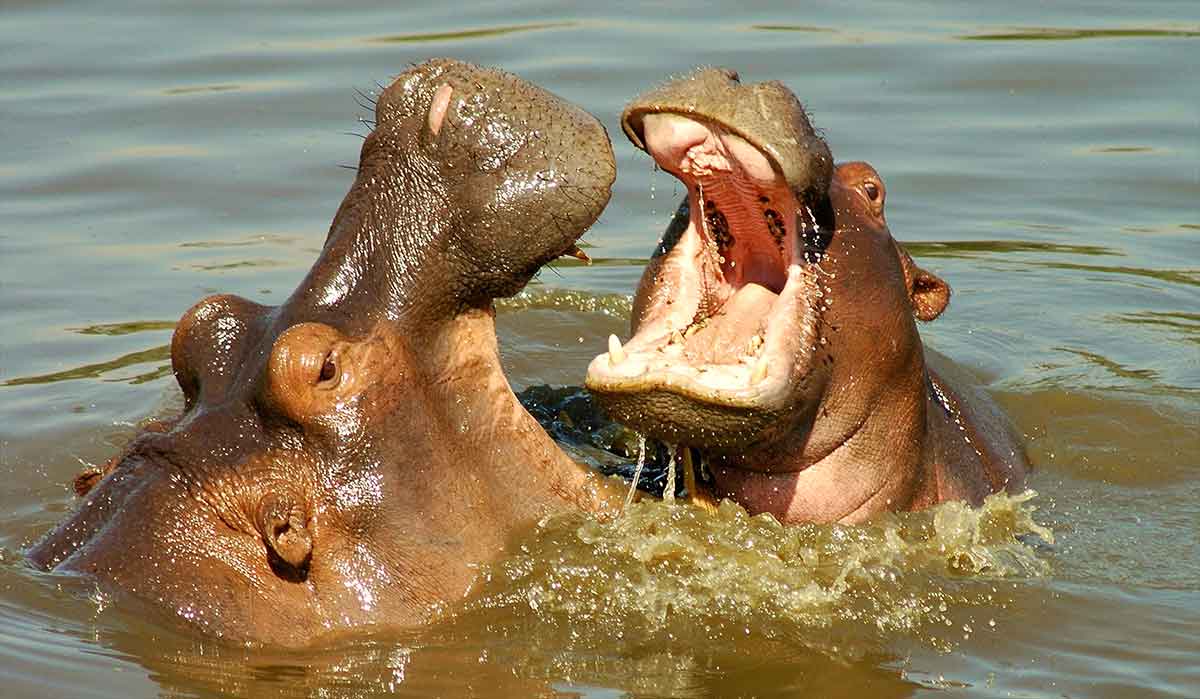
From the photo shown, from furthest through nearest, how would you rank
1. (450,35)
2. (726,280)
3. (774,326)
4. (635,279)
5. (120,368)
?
(450,35) < (635,279) < (120,368) < (726,280) < (774,326)

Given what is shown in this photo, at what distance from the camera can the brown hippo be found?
5914 mm

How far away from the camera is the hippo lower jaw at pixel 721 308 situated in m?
5.93

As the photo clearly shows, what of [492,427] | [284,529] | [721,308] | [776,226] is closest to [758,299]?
[721,308]

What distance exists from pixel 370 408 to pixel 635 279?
503 cm

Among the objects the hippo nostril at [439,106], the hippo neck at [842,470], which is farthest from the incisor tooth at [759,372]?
the hippo nostril at [439,106]

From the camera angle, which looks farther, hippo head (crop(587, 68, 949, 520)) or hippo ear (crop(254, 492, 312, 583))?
hippo head (crop(587, 68, 949, 520))

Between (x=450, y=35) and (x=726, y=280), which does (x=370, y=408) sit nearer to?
(x=726, y=280)

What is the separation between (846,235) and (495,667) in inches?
71.7

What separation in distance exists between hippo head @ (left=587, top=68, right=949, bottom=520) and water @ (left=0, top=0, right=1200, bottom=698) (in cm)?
40

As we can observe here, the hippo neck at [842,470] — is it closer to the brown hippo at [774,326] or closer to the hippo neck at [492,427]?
the brown hippo at [774,326]

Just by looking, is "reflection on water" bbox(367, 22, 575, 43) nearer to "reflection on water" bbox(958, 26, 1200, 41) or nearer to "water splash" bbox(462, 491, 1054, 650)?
"reflection on water" bbox(958, 26, 1200, 41)

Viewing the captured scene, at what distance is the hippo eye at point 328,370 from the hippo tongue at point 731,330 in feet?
4.45

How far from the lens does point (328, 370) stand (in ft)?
18.1

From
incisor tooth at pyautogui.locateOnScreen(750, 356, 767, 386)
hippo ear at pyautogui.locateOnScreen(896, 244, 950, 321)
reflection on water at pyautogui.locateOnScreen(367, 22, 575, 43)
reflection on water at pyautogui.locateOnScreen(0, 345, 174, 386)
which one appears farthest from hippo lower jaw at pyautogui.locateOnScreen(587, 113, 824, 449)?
reflection on water at pyautogui.locateOnScreen(367, 22, 575, 43)
